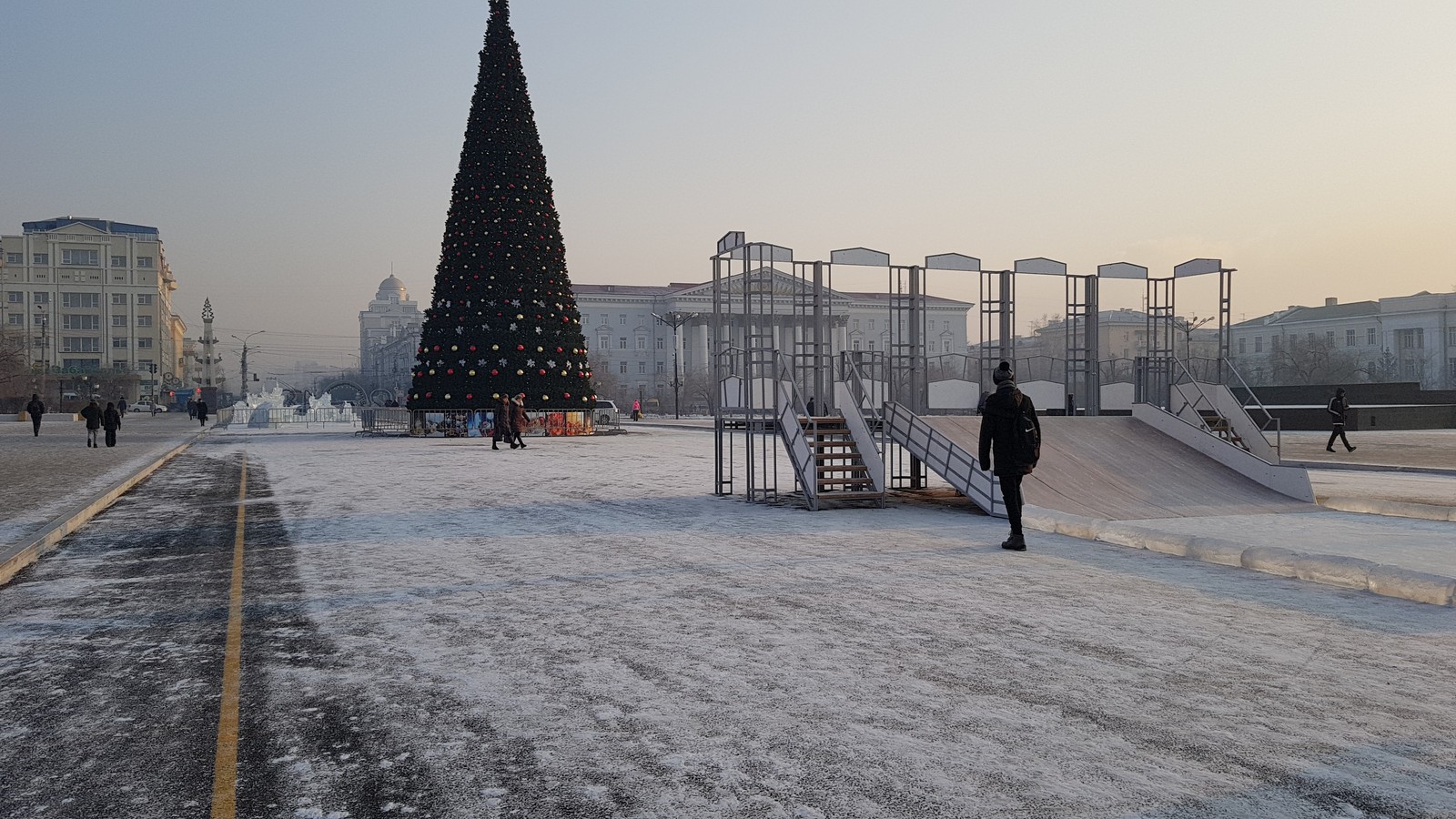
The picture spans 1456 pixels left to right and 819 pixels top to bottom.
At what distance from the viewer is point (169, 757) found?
15.5ft

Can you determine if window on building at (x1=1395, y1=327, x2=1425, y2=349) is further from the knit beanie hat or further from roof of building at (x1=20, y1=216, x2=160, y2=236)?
roof of building at (x1=20, y1=216, x2=160, y2=236)

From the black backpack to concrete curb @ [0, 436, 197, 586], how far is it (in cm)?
961

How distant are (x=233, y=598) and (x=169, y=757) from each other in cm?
416

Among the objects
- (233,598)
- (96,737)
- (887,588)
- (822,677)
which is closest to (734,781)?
(822,677)

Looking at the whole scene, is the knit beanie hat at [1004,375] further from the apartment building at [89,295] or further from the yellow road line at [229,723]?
the apartment building at [89,295]

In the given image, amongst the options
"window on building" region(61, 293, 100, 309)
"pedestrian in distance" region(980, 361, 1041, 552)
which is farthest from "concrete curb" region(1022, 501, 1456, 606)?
"window on building" region(61, 293, 100, 309)

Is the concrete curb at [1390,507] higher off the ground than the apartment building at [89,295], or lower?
lower

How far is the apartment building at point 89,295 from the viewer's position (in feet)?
455

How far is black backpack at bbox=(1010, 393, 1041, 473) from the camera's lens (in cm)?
1091

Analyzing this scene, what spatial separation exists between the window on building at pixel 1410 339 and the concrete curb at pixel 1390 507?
3767 inches

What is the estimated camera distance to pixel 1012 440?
11.0 m

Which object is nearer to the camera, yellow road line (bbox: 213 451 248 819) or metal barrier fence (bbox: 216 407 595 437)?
yellow road line (bbox: 213 451 248 819)

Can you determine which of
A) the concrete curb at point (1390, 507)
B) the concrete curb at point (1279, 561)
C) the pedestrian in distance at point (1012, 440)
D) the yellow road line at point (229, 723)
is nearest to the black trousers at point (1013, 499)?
the pedestrian in distance at point (1012, 440)

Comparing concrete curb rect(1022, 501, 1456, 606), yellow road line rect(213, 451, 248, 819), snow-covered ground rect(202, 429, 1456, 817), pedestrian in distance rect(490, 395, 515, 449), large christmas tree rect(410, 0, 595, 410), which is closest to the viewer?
yellow road line rect(213, 451, 248, 819)
